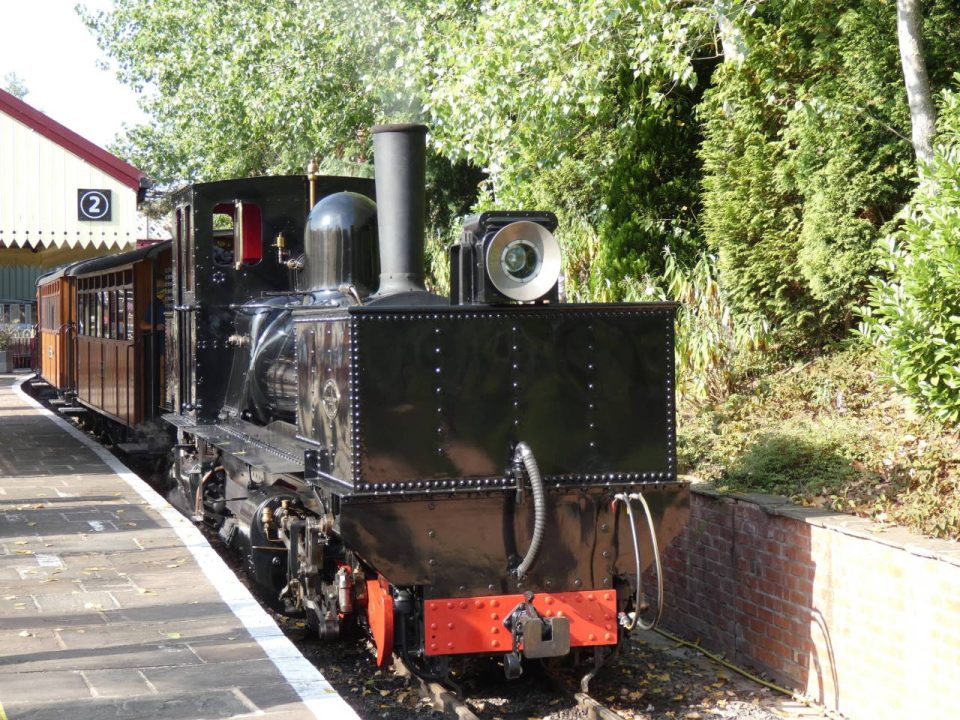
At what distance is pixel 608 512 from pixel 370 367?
56.3 inches

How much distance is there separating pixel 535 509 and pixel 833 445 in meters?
2.91

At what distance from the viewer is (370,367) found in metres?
5.35

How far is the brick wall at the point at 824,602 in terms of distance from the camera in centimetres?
529

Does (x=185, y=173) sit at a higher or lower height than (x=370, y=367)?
higher

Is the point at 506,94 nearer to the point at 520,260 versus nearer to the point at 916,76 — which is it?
the point at 916,76

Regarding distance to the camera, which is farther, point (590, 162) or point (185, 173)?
point (185, 173)

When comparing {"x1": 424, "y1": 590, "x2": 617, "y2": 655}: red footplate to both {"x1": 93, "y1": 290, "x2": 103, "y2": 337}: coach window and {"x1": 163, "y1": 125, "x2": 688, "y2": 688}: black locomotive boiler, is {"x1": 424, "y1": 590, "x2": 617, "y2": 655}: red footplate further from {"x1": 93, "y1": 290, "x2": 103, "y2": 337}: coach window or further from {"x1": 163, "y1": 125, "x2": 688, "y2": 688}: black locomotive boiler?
{"x1": 93, "y1": 290, "x2": 103, "y2": 337}: coach window

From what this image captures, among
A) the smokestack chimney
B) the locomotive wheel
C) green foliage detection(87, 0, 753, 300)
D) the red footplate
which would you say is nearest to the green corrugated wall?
green foliage detection(87, 0, 753, 300)

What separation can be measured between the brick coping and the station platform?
2.79 m

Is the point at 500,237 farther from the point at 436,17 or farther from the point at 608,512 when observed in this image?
the point at 436,17

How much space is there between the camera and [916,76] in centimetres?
780

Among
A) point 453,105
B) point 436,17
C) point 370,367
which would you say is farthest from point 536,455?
point 436,17

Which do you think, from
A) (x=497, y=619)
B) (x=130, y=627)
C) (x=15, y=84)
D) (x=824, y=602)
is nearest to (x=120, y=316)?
(x=130, y=627)

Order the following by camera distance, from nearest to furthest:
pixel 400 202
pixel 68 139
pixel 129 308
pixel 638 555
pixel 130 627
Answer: pixel 638 555
pixel 130 627
pixel 400 202
pixel 129 308
pixel 68 139
